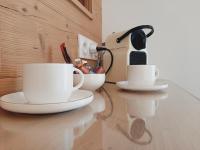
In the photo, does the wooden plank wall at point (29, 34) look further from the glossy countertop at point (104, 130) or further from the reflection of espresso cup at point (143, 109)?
the reflection of espresso cup at point (143, 109)

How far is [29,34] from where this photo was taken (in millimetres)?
615

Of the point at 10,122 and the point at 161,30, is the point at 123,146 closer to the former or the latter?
the point at 10,122

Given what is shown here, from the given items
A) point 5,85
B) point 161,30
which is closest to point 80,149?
point 5,85

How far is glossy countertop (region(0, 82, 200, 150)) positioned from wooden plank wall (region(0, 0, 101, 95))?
157 millimetres

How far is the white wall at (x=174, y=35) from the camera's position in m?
1.59

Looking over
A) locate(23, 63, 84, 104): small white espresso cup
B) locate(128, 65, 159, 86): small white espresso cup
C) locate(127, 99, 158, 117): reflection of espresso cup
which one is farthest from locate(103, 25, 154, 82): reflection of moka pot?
locate(23, 63, 84, 104): small white espresso cup

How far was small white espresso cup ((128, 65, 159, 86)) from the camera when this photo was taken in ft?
2.47

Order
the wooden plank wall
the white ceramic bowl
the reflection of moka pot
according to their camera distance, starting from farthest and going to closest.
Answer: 1. the reflection of moka pot
2. the white ceramic bowl
3. the wooden plank wall

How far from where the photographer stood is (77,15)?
1.05 meters

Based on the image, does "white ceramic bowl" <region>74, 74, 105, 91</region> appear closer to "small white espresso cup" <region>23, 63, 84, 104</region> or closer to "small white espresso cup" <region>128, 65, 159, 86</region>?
"small white espresso cup" <region>128, 65, 159, 86</region>

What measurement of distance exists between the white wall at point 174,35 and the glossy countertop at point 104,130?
4.01 ft

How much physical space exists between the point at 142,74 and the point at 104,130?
472 mm

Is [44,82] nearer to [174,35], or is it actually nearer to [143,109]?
[143,109]

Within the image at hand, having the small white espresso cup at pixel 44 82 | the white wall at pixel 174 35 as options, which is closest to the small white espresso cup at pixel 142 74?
the small white espresso cup at pixel 44 82
